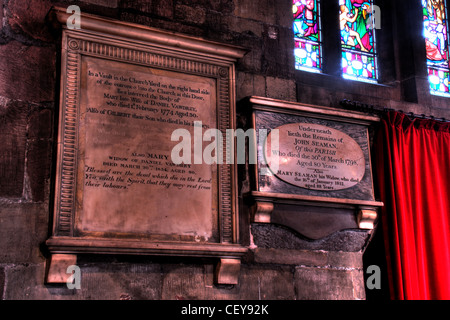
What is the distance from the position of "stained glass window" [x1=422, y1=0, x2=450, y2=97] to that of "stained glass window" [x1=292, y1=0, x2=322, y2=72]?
1.21m

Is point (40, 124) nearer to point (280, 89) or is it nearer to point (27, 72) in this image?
point (27, 72)

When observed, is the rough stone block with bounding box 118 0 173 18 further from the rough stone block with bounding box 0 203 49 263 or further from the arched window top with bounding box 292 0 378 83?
the rough stone block with bounding box 0 203 49 263

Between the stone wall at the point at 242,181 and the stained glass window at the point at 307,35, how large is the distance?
219 millimetres

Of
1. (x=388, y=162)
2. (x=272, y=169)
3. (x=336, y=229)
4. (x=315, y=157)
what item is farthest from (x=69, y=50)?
(x=388, y=162)

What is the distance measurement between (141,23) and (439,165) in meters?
2.75

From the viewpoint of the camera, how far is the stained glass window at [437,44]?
596 cm

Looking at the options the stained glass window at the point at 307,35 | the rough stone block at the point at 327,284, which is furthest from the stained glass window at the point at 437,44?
the rough stone block at the point at 327,284

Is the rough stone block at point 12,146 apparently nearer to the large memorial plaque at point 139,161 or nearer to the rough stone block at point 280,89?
the large memorial plaque at point 139,161

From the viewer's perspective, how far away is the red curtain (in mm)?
4719

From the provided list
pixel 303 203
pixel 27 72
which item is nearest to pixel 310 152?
pixel 303 203

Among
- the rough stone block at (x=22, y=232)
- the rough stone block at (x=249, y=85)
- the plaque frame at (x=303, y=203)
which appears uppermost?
the rough stone block at (x=249, y=85)

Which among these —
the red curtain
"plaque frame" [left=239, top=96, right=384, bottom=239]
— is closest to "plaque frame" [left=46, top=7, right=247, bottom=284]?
"plaque frame" [left=239, top=96, right=384, bottom=239]

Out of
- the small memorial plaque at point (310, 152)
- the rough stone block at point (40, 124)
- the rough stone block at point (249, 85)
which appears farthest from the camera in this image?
the rough stone block at point (249, 85)
